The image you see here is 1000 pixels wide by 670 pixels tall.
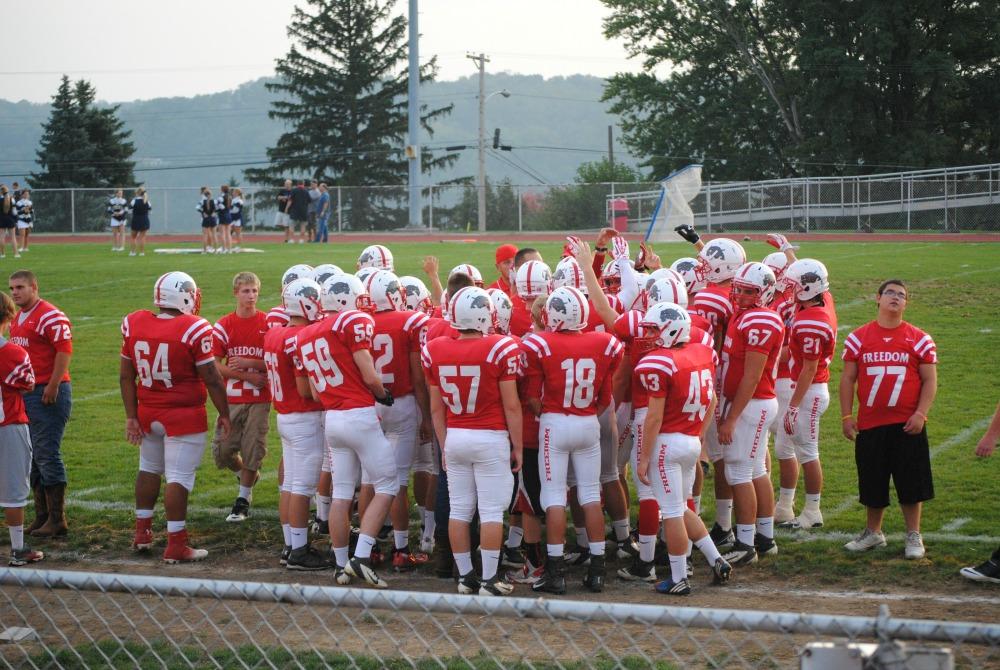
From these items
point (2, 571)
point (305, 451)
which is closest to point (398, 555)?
point (305, 451)

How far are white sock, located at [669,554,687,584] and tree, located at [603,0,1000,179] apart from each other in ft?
124

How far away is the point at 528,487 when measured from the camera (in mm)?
6980

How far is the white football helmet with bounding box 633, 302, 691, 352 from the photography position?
630 centimetres

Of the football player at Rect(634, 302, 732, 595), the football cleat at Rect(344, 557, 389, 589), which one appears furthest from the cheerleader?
the football player at Rect(634, 302, 732, 595)

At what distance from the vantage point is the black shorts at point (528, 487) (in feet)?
22.7

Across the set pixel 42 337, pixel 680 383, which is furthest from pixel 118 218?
pixel 680 383

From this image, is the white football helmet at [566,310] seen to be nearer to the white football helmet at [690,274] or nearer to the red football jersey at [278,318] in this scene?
the white football helmet at [690,274]

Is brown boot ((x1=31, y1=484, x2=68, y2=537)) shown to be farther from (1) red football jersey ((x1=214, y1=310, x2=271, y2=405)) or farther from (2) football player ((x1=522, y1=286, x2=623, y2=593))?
(2) football player ((x1=522, y1=286, x2=623, y2=593))

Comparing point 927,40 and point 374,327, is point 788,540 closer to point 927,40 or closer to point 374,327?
point 374,327

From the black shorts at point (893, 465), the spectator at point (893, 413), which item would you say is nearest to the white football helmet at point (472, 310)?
the spectator at point (893, 413)

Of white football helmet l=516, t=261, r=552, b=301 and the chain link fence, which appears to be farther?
white football helmet l=516, t=261, r=552, b=301

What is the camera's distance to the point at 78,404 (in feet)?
39.8

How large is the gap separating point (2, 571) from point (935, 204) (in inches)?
1383

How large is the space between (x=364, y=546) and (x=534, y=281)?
6.59 ft
